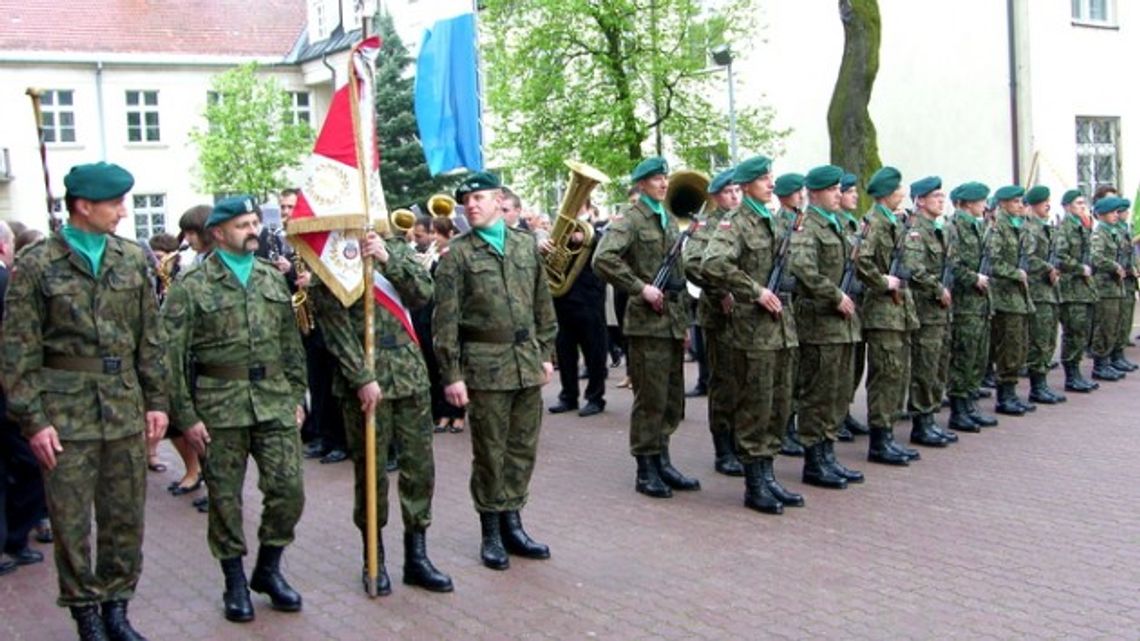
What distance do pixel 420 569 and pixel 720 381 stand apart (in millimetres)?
3252

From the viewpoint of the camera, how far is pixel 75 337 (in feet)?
17.8

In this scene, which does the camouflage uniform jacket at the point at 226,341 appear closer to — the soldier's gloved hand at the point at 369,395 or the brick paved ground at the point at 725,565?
the soldier's gloved hand at the point at 369,395

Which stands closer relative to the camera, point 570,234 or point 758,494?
point 758,494

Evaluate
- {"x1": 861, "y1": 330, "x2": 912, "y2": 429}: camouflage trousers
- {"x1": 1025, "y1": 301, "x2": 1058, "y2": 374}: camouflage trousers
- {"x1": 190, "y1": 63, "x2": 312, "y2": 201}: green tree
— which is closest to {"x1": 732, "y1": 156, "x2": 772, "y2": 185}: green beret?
{"x1": 861, "y1": 330, "x2": 912, "y2": 429}: camouflage trousers

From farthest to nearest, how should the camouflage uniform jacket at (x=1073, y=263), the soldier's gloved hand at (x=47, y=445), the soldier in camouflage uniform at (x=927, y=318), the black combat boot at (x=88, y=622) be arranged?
1. the camouflage uniform jacket at (x=1073, y=263)
2. the soldier in camouflage uniform at (x=927, y=318)
3. the black combat boot at (x=88, y=622)
4. the soldier's gloved hand at (x=47, y=445)

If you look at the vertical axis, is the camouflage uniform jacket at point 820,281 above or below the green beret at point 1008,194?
below

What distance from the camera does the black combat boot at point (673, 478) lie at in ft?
28.8

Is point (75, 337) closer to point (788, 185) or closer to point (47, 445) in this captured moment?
point (47, 445)

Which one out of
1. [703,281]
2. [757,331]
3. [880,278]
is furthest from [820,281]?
[880,278]

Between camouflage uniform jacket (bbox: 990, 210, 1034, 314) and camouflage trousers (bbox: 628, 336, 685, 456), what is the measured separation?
4.18 meters

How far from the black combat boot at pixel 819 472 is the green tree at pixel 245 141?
1224 inches

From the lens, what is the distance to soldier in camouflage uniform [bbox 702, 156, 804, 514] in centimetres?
807

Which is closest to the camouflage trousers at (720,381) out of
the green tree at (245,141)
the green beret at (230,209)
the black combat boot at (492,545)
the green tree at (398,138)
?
the black combat boot at (492,545)

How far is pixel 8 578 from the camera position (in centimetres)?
714
